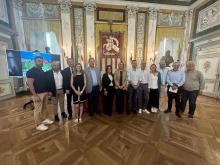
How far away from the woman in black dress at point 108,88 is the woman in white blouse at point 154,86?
3.94 ft

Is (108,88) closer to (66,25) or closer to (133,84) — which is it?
(133,84)

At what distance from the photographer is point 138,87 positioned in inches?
145

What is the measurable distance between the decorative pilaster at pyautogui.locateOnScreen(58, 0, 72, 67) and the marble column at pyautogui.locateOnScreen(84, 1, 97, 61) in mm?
1005

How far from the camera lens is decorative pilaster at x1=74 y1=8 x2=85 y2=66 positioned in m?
7.15

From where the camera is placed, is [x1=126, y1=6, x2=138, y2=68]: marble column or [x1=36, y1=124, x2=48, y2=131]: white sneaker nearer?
[x1=36, y1=124, x2=48, y2=131]: white sneaker

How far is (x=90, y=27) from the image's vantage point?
23.9 ft

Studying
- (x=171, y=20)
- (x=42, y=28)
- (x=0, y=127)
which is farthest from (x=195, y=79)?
(x=42, y=28)

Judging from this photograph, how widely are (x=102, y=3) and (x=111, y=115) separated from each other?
266 inches

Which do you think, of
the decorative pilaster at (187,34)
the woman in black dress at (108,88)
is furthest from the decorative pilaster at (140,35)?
the woman in black dress at (108,88)

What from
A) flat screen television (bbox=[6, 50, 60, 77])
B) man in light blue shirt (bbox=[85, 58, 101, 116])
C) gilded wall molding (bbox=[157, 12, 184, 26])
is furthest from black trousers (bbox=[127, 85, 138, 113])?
gilded wall molding (bbox=[157, 12, 184, 26])

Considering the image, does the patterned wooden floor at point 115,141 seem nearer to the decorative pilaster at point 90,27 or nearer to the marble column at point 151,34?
the decorative pilaster at point 90,27

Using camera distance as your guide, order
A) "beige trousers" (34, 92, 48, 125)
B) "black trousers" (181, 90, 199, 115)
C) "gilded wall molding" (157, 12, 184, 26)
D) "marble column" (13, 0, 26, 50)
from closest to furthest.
→ "beige trousers" (34, 92, 48, 125) → "black trousers" (181, 90, 199, 115) → "marble column" (13, 0, 26, 50) → "gilded wall molding" (157, 12, 184, 26)

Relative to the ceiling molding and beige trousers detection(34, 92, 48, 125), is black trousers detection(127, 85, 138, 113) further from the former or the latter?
the ceiling molding

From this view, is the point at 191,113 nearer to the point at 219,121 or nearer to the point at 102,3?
the point at 219,121
